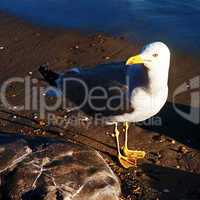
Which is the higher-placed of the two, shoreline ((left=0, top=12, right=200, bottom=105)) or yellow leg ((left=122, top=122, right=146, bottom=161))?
shoreline ((left=0, top=12, right=200, bottom=105))

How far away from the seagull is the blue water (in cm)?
335

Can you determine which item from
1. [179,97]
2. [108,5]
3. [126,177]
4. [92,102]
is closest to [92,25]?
[108,5]

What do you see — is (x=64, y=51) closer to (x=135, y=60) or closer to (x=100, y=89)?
(x=100, y=89)

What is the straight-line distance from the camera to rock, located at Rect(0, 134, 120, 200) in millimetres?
5832

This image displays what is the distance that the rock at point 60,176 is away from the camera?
5.83m

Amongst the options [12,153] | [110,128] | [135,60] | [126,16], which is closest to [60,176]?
[12,153]

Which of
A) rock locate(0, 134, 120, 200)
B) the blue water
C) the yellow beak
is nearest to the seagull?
the yellow beak

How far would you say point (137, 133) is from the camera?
7797 millimetres

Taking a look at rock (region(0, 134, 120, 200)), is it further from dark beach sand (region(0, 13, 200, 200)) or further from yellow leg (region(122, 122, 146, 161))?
yellow leg (region(122, 122, 146, 161))

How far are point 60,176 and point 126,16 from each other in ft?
20.4

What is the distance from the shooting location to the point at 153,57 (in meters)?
6.62

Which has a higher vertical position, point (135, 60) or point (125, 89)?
point (135, 60)

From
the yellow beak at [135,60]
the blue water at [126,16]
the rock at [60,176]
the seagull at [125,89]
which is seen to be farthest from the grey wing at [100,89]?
the blue water at [126,16]

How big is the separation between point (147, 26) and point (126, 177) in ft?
15.8
